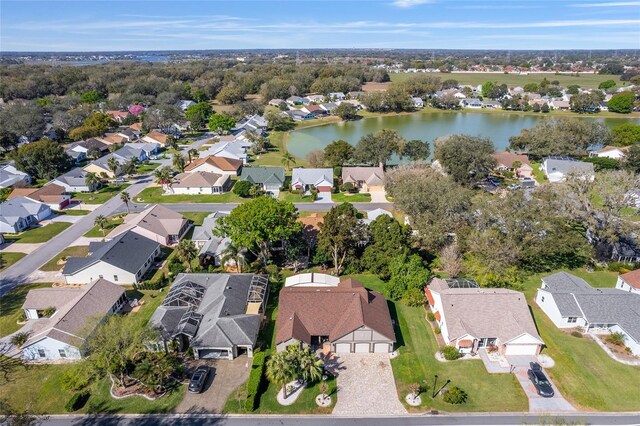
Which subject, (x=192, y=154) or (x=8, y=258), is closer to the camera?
(x=8, y=258)

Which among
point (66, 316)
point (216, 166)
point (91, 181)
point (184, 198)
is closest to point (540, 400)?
point (66, 316)

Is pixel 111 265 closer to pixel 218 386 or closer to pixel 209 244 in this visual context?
pixel 209 244

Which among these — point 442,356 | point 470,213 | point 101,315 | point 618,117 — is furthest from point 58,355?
point 618,117

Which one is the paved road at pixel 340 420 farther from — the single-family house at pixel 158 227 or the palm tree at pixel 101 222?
the palm tree at pixel 101 222

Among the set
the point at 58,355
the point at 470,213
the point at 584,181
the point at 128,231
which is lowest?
the point at 58,355

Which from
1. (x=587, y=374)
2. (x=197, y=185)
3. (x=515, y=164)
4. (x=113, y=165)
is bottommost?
(x=587, y=374)

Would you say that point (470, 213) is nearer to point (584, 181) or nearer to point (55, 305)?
point (584, 181)
